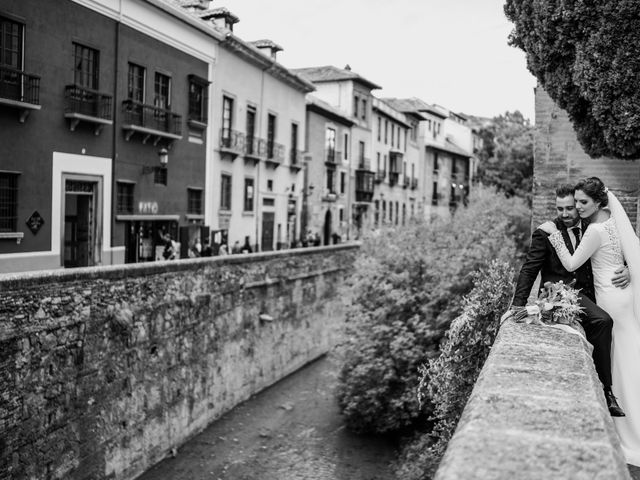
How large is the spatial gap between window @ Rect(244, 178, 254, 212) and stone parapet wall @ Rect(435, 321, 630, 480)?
24.6m

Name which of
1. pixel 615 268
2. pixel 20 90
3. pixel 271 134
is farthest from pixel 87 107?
pixel 615 268

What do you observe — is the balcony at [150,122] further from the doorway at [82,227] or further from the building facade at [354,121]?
the building facade at [354,121]

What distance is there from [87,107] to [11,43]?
275cm

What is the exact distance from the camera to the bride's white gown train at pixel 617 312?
495 centimetres

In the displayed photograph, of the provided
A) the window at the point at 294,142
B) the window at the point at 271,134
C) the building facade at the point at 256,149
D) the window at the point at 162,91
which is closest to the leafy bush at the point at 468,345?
the window at the point at 162,91

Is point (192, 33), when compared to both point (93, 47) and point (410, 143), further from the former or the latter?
point (410, 143)

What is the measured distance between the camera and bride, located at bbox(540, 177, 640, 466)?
500cm

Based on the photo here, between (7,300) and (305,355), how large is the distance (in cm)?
1447

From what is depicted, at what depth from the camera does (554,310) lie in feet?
15.3

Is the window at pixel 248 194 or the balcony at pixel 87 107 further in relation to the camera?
the window at pixel 248 194

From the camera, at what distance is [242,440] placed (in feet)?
51.4

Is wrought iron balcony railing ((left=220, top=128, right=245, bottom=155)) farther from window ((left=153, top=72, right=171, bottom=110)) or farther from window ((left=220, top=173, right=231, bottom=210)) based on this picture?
window ((left=153, top=72, right=171, bottom=110))

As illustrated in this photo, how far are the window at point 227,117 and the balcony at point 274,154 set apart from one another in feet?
10.9

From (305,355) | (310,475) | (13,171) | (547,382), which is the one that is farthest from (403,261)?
(547,382)
